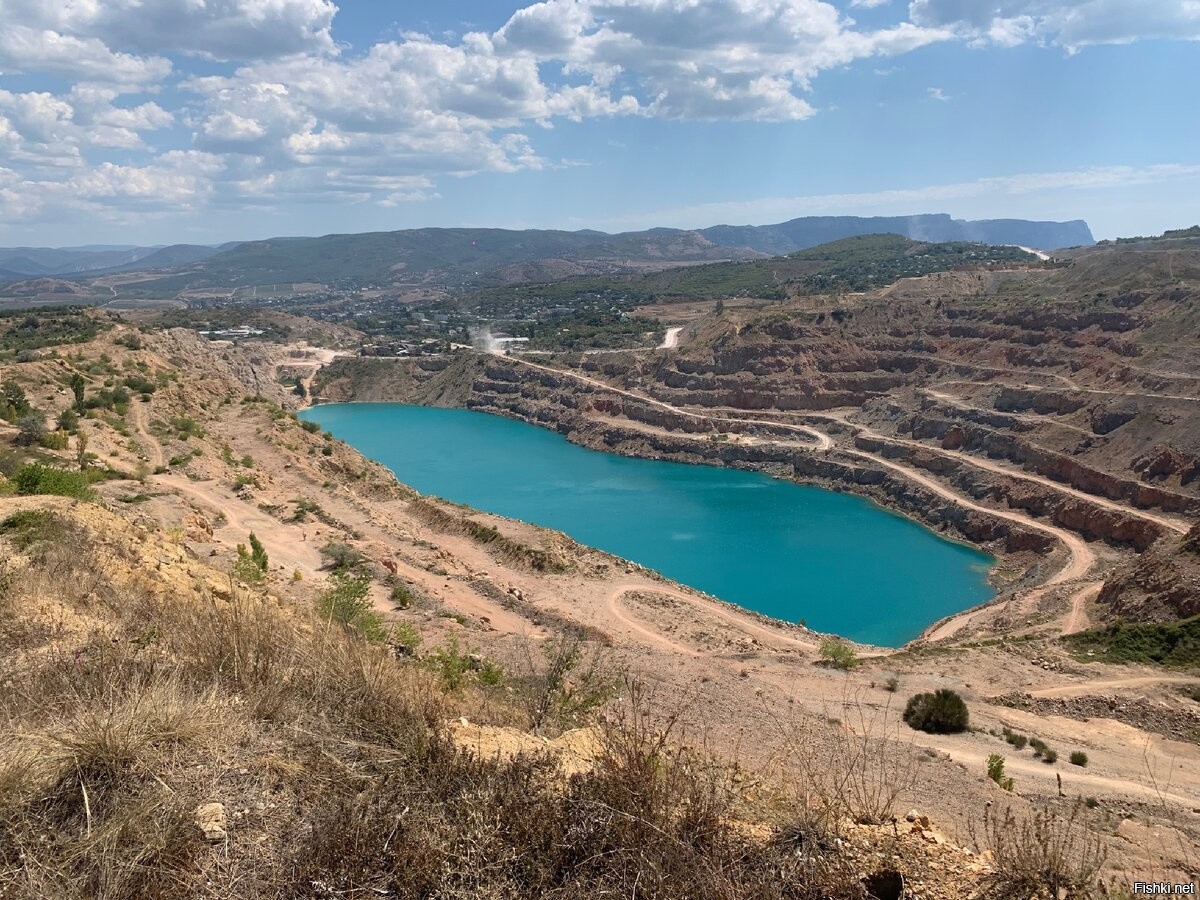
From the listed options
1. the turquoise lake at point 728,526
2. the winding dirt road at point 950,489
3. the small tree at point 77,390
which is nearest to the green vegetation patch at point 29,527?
the small tree at point 77,390

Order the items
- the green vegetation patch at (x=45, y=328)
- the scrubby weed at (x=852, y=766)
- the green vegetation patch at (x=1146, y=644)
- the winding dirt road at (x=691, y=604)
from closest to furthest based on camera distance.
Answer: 1. the scrubby weed at (x=852, y=766)
2. the green vegetation patch at (x=1146, y=644)
3. the winding dirt road at (x=691, y=604)
4. the green vegetation patch at (x=45, y=328)

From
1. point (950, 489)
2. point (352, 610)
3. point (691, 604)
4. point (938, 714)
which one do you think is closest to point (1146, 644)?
point (938, 714)

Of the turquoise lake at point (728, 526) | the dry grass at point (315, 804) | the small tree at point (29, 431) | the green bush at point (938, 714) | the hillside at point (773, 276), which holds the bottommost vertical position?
the turquoise lake at point (728, 526)

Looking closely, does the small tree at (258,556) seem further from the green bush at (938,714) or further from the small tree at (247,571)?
the green bush at (938,714)

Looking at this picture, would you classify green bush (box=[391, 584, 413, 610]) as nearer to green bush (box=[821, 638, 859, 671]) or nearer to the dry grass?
green bush (box=[821, 638, 859, 671])

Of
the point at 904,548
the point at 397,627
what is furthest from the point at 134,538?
the point at 904,548

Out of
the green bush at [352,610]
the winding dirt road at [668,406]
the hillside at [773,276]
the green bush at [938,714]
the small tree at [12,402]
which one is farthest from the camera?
the hillside at [773,276]

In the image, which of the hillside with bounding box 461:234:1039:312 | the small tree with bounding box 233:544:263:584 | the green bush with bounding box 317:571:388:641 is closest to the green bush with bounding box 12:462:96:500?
the small tree with bounding box 233:544:263:584
